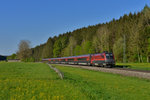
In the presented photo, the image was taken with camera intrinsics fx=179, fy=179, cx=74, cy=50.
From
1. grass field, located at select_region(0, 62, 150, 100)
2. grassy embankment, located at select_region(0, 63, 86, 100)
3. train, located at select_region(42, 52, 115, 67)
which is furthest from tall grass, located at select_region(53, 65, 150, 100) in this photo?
train, located at select_region(42, 52, 115, 67)

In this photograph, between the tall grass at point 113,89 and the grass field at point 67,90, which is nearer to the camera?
the grass field at point 67,90

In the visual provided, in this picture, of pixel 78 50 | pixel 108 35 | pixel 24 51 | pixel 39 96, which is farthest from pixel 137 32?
pixel 24 51

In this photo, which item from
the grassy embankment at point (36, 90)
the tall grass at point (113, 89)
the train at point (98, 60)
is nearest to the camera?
the grassy embankment at point (36, 90)

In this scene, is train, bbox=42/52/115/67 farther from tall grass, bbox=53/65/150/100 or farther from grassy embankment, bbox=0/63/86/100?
grassy embankment, bbox=0/63/86/100

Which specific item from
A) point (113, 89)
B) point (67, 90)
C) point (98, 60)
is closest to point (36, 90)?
point (67, 90)

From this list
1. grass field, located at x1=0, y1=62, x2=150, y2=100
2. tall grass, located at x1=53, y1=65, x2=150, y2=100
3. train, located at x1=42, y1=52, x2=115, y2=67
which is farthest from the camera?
train, located at x1=42, y1=52, x2=115, y2=67

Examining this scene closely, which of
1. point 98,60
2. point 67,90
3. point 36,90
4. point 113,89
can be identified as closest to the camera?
point 36,90

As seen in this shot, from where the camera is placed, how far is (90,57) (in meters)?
43.9

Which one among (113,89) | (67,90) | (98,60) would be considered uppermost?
(98,60)

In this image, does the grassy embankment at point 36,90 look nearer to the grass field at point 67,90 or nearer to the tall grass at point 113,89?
the grass field at point 67,90

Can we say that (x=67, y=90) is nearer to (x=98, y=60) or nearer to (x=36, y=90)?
(x=36, y=90)

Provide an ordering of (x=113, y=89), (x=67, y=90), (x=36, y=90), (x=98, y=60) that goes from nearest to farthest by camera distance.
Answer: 1. (x=36, y=90)
2. (x=67, y=90)
3. (x=113, y=89)
4. (x=98, y=60)

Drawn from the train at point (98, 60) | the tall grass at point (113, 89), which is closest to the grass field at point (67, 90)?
the tall grass at point (113, 89)

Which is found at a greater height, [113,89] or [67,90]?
[67,90]
